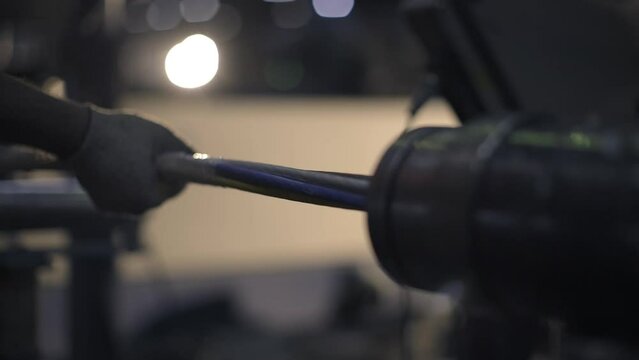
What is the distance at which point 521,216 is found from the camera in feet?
1.26

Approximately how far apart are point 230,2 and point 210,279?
3.35 ft

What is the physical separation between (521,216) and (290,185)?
0.62ft

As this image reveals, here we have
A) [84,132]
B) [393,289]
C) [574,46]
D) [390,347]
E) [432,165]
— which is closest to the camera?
[432,165]

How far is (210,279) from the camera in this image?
11.6 ft

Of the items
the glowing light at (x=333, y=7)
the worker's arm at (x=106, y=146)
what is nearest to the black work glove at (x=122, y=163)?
the worker's arm at (x=106, y=146)

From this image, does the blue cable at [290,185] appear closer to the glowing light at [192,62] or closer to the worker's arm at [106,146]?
the worker's arm at [106,146]

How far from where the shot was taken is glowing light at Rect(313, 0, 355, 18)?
339 centimetres

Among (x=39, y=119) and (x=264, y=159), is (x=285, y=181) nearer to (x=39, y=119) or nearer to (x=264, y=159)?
(x=39, y=119)

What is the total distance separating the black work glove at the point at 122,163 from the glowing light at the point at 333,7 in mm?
2734

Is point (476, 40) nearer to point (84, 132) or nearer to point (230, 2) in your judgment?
point (84, 132)

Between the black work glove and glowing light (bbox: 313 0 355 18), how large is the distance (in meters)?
2.73

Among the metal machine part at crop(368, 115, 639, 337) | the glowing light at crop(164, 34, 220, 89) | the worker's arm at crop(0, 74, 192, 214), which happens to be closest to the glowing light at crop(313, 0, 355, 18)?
the glowing light at crop(164, 34, 220, 89)

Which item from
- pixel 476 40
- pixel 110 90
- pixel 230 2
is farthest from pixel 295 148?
pixel 476 40

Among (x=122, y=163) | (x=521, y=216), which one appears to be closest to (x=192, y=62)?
(x=122, y=163)
